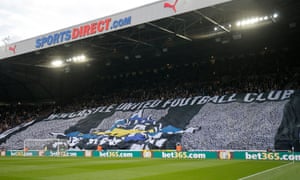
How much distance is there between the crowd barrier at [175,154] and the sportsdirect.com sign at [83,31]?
35.3 ft

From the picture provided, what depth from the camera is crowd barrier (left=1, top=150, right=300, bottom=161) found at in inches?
926

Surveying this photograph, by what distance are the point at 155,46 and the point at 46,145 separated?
1580cm

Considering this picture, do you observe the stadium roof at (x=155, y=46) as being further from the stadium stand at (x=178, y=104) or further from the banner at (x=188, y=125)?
the banner at (x=188, y=125)

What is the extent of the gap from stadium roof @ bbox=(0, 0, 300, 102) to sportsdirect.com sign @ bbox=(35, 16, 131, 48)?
1170mm

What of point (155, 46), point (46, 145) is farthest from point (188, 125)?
point (46, 145)

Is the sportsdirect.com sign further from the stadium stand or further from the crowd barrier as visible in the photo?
the crowd barrier

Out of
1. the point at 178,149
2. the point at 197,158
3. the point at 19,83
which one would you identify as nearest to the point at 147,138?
the point at 178,149

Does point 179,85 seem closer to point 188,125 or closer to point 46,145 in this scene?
point 188,125

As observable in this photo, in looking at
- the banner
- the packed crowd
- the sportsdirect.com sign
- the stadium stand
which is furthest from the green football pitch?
the packed crowd

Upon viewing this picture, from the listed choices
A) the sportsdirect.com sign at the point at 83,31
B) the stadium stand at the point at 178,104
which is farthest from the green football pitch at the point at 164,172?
the sportsdirect.com sign at the point at 83,31

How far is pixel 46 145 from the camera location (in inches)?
1471

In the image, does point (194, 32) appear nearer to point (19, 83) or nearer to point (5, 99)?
point (19, 83)

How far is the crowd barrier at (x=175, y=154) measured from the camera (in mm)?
23509

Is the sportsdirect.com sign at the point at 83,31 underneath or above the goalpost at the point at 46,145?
above
